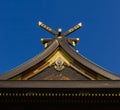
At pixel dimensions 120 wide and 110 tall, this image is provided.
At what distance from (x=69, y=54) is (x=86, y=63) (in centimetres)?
63

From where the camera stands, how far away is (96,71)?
8.91 metres

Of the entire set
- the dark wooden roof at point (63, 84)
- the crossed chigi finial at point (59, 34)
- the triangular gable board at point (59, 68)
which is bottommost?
the dark wooden roof at point (63, 84)

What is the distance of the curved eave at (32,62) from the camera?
29.0ft

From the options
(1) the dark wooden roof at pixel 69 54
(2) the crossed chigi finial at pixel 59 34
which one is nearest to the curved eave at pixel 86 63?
(1) the dark wooden roof at pixel 69 54

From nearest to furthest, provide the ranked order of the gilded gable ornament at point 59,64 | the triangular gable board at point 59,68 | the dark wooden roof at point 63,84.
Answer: the dark wooden roof at point 63,84 → the triangular gable board at point 59,68 → the gilded gable ornament at point 59,64

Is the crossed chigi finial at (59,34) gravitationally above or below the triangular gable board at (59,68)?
A: above

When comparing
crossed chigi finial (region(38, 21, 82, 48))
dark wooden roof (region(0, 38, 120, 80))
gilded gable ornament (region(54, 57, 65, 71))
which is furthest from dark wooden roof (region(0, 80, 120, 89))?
crossed chigi finial (region(38, 21, 82, 48))

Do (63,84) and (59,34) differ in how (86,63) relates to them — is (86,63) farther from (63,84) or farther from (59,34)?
(59,34)

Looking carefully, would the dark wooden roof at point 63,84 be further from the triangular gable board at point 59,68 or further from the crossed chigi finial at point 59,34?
the crossed chigi finial at point 59,34

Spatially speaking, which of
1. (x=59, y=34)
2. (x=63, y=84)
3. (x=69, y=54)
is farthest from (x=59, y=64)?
(x=63, y=84)

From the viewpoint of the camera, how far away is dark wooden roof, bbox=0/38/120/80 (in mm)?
8812
